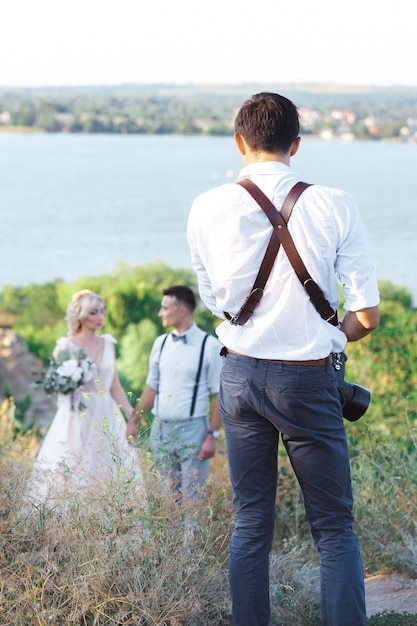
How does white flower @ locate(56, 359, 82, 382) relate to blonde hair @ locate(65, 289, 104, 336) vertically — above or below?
below

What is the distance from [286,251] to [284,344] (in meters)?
0.31

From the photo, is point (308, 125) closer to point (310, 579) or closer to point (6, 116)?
point (6, 116)

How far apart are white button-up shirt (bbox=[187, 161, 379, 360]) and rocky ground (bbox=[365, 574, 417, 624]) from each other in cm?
154

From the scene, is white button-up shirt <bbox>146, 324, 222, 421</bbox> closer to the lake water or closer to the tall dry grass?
the tall dry grass

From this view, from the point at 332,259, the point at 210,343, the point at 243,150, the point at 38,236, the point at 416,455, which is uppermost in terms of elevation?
the point at 243,150

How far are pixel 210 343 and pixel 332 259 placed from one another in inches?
111

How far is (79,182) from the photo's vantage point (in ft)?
391

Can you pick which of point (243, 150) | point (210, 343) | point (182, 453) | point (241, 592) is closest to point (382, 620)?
point (241, 592)

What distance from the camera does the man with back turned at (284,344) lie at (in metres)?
2.99

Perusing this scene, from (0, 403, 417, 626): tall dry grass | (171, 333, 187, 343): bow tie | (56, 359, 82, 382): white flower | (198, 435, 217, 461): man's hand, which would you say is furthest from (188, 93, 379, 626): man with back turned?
(56, 359, 82, 382): white flower

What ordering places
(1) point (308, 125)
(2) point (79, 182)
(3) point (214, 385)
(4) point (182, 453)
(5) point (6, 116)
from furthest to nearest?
(2) point (79, 182) → (5) point (6, 116) → (1) point (308, 125) → (3) point (214, 385) → (4) point (182, 453)

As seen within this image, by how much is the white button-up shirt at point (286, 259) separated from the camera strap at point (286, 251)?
0.06 ft

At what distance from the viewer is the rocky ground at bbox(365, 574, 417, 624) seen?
13.2 ft

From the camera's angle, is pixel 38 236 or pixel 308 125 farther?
pixel 38 236
